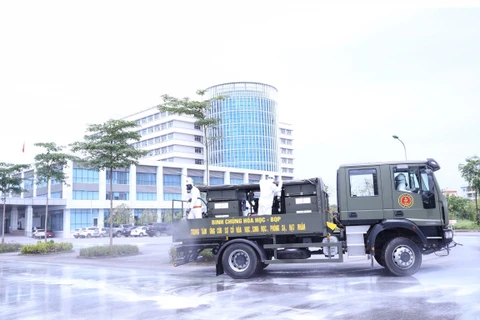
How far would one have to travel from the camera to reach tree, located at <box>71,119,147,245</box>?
71.8 ft

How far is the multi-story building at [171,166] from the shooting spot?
203 feet

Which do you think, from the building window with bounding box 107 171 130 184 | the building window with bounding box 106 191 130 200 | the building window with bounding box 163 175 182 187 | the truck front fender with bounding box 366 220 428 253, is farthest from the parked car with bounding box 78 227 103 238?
the truck front fender with bounding box 366 220 428 253

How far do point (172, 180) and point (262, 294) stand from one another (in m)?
66.2

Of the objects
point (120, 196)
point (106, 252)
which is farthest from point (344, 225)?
point (120, 196)

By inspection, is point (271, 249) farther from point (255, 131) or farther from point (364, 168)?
point (255, 131)

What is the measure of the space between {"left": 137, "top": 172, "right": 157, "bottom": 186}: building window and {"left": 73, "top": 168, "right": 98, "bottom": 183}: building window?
7843 millimetres

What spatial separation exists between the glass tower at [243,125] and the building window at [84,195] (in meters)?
41.8

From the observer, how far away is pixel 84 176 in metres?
61.9

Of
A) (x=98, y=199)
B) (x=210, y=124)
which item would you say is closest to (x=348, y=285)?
(x=210, y=124)

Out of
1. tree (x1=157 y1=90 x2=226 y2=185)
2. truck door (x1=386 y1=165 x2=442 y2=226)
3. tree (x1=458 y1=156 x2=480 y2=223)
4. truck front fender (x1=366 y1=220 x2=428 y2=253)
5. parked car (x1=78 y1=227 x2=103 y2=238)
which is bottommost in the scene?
parked car (x1=78 y1=227 x2=103 y2=238)

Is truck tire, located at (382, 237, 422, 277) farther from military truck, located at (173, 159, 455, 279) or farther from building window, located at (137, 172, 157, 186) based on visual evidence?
building window, located at (137, 172, 157, 186)

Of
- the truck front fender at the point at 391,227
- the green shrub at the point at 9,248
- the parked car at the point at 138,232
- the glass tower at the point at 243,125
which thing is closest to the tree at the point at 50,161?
the green shrub at the point at 9,248

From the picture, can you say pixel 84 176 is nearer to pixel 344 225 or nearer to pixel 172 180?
pixel 172 180

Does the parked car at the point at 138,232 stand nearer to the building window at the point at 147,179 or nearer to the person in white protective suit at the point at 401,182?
the building window at the point at 147,179
